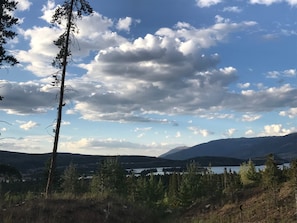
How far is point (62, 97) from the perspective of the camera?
1037 inches

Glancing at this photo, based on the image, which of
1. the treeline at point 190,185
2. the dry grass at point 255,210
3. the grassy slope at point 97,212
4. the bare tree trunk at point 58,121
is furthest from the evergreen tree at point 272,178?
the bare tree trunk at point 58,121

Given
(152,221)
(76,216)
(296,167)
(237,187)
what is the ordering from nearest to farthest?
(76,216) < (152,221) < (296,167) < (237,187)

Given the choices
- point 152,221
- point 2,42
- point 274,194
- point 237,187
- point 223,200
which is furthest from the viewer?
point 237,187

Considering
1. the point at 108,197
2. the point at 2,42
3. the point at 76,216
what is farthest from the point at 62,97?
the point at 76,216

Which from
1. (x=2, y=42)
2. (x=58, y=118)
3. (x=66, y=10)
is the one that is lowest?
(x=58, y=118)

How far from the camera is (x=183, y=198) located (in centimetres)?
6194

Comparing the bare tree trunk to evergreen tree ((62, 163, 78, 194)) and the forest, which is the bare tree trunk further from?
evergreen tree ((62, 163, 78, 194))

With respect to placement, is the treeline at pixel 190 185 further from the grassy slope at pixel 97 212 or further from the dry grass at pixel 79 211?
the dry grass at pixel 79 211

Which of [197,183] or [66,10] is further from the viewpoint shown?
[197,183]

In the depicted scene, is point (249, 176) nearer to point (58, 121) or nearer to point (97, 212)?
point (58, 121)

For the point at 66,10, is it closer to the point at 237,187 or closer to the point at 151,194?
the point at 237,187

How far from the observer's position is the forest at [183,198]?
69.8 ft

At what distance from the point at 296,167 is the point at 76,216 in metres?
26.5

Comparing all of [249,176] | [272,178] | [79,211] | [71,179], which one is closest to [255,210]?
[272,178]
